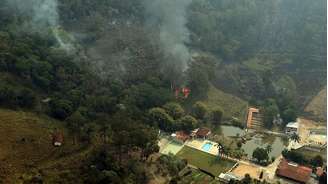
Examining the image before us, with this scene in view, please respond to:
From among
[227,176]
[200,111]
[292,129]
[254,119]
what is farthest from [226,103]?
[227,176]

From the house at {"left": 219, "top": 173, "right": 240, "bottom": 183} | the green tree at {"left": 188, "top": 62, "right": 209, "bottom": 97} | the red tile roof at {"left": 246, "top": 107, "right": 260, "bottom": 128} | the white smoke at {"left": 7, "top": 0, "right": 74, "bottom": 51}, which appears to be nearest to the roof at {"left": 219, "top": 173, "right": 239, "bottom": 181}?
the house at {"left": 219, "top": 173, "right": 240, "bottom": 183}

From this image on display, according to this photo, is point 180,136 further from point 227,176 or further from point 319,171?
point 319,171

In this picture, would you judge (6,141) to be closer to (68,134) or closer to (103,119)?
(68,134)

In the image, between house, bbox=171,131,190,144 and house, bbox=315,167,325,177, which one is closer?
house, bbox=315,167,325,177

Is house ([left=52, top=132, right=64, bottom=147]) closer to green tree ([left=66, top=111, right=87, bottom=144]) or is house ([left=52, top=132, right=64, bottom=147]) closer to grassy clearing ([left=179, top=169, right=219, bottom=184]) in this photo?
green tree ([left=66, top=111, right=87, bottom=144])

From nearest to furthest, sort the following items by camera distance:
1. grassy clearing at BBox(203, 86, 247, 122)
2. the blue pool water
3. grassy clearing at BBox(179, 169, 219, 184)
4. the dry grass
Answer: grassy clearing at BBox(179, 169, 219, 184) < the dry grass < the blue pool water < grassy clearing at BBox(203, 86, 247, 122)

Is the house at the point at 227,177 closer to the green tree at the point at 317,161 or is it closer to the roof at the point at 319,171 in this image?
the roof at the point at 319,171
